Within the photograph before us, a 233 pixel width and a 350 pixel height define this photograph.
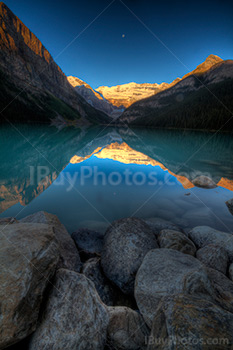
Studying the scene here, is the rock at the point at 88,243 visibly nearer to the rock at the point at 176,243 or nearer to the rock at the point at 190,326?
the rock at the point at 176,243

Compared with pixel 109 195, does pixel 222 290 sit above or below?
above

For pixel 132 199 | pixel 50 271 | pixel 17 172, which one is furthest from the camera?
pixel 17 172

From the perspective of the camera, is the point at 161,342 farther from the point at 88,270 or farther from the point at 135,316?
the point at 88,270

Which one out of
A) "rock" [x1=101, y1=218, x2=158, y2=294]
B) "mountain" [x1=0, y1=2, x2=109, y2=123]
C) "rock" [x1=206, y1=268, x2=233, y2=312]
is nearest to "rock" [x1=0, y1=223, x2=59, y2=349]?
"rock" [x1=101, y1=218, x2=158, y2=294]

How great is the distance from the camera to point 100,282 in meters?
4.81

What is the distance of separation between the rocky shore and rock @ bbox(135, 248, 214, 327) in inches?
0.6

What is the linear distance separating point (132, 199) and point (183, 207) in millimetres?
3093

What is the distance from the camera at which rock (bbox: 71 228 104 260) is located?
6245mm

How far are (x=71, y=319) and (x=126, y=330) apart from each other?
1.10 metres

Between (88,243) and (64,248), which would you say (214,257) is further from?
(64,248)

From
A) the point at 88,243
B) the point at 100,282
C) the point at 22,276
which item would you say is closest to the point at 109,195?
the point at 88,243

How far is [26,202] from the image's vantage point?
1006 centimetres

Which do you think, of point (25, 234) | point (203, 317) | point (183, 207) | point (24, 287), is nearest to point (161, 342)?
point (203, 317)

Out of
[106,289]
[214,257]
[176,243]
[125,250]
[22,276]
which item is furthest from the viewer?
[176,243]
